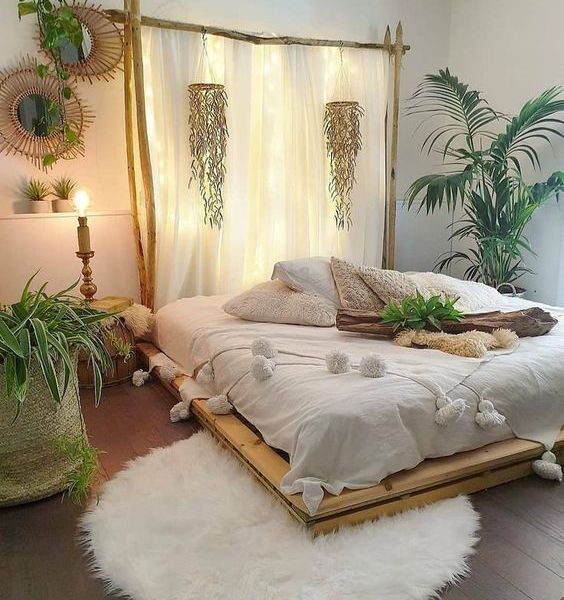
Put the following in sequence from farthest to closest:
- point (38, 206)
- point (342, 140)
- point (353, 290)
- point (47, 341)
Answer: point (342, 140) < point (38, 206) < point (353, 290) < point (47, 341)

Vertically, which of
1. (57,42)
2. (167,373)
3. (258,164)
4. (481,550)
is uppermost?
(57,42)

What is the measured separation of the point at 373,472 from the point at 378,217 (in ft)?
8.01

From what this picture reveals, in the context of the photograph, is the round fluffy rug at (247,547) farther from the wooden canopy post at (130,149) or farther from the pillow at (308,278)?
the wooden canopy post at (130,149)

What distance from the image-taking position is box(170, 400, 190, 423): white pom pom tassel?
253cm

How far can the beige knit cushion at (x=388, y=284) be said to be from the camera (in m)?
2.77

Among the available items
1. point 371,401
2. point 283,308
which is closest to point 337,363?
point 371,401

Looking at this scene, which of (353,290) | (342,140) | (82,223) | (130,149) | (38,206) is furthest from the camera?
(342,140)

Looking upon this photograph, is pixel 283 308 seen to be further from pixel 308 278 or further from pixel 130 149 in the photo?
pixel 130 149

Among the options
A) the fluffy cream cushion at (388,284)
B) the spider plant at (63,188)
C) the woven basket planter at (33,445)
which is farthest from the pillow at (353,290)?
the spider plant at (63,188)

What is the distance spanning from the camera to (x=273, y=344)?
7.56 feet

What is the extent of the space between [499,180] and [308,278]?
149cm

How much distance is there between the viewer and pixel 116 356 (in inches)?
118

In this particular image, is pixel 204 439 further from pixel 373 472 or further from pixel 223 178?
pixel 223 178

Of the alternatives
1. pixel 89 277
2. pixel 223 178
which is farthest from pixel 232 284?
pixel 89 277
